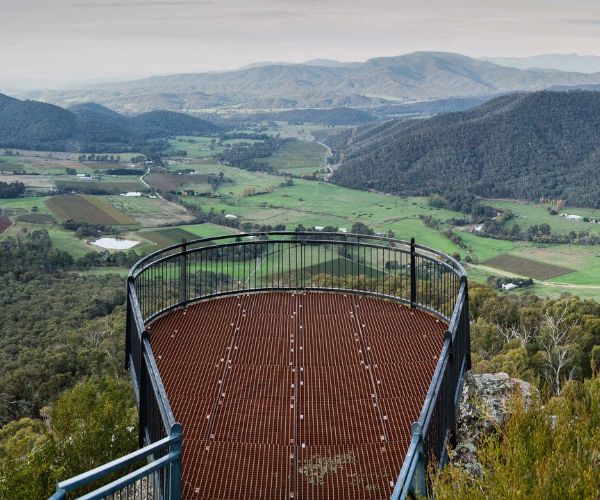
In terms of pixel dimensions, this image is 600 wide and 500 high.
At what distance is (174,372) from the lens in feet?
21.7

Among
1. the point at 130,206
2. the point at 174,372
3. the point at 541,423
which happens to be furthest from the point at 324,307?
the point at 130,206

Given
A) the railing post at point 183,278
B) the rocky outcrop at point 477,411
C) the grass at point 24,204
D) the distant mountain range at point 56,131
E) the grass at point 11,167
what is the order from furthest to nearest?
the distant mountain range at point 56,131
the grass at point 11,167
the grass at point 24,204
the railing post at point 183,278
the rocky outcrop at point 477,411

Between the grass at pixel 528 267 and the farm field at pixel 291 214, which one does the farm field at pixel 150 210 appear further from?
the grass at pixel 528 267

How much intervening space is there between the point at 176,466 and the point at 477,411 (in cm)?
332

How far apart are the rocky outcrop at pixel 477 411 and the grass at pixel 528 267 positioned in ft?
201

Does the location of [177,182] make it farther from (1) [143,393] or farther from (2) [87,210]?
(1) [143,393]

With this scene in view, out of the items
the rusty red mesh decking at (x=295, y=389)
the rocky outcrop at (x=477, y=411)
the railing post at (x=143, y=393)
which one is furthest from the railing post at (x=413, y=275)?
the railing post at (x=143, y=393)

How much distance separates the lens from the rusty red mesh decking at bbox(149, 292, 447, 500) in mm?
4879

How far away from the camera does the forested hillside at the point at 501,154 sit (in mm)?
114125

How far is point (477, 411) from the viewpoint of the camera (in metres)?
6.19

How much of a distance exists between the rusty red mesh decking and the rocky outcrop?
0.44m

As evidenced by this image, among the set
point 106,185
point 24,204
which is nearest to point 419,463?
point 24,204

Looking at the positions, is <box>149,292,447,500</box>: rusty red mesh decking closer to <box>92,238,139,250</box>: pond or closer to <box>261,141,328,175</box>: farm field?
<box>92,238,139,250</box>: pond

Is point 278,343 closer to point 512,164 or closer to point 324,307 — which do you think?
point 324,307
